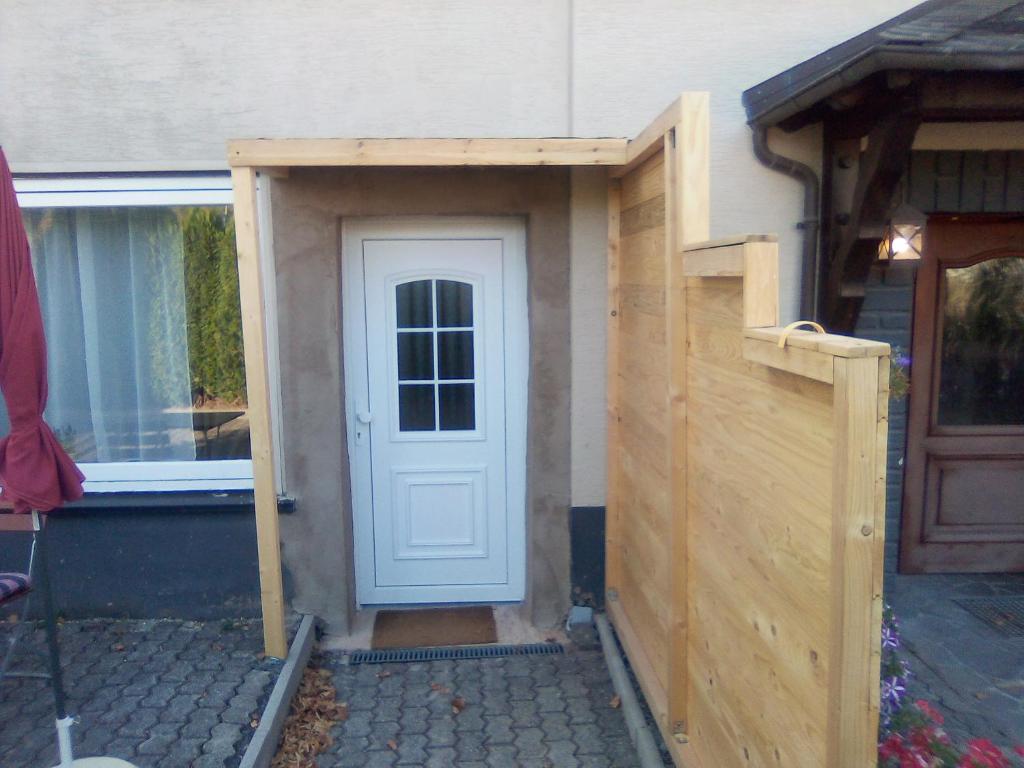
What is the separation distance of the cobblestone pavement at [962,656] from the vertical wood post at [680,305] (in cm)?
137

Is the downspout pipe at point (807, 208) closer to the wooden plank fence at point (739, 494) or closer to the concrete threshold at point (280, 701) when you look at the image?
the wooden plank fence at point (739, 494)

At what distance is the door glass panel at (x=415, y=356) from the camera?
477cm

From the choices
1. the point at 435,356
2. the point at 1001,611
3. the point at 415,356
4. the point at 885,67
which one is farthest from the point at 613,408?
the point at 1001,611

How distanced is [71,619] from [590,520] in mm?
2941

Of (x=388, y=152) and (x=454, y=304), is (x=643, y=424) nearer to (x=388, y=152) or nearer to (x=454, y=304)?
(x=454, y=304)

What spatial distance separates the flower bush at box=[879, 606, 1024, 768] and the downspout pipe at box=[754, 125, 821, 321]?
186 cm

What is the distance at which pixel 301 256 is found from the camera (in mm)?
4402

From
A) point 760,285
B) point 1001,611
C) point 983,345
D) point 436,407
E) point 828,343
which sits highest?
point 760,285

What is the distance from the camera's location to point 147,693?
12.7ft

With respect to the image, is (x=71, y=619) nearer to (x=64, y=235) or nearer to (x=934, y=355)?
(x=64, y=235)

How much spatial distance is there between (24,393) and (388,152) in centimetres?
174

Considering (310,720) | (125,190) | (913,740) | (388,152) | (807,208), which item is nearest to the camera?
(913,740)

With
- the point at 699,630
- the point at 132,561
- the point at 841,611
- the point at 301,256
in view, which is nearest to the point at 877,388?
the point at 841,611

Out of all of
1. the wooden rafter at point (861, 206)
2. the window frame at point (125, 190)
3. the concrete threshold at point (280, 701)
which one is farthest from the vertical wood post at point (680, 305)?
the window frame at point (125, 190)
